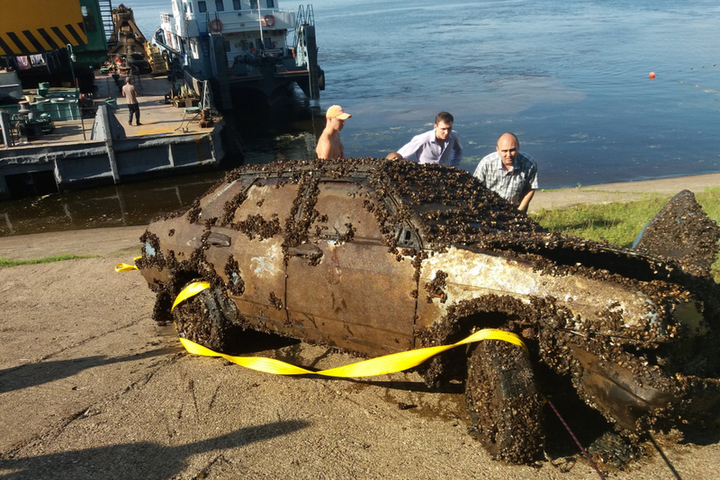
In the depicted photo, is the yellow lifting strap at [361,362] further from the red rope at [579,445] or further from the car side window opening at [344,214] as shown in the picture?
the car side window opening at [344,214]

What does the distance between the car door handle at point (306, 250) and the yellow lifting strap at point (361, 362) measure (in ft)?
3.16

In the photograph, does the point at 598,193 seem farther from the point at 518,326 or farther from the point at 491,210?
the point at 518,326

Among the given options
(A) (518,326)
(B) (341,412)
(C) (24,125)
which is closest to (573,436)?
(A) (518,326)

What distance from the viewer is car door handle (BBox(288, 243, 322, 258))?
15.3 feet

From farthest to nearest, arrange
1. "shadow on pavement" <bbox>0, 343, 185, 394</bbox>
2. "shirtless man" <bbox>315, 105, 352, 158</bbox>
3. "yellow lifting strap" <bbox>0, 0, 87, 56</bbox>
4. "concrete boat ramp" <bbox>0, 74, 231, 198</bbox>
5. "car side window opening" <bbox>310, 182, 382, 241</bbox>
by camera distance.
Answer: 1. "yellow lifting strap" <bbox>0, 0, 87, 56</bbox>
2. "concrete boat ramp" <bbox>0, 74, 231, 198</bbox>
3. "shirtless man" <bbox>315, 105, 352, 158</bbox>
4. "shadow on pavement" <bbox>0, 343, 185, 394</bbox>
5. "car side window opening" <bbox>310, 182, 382, 241</bbox>

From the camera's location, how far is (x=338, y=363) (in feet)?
17.5

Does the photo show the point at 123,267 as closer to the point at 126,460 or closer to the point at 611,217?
the point at 126,460

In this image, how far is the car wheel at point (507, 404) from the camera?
376cm

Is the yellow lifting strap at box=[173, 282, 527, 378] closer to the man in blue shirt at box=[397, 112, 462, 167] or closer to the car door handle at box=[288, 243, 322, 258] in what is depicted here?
the car door handle at box=[288, 243, 322, 258]

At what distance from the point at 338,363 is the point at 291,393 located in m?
0.62

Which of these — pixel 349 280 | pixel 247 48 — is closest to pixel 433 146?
pixel 349 280

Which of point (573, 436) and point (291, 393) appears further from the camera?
point (291, 393)

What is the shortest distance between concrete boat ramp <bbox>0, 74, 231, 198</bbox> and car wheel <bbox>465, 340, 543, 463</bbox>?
16020 millimetres

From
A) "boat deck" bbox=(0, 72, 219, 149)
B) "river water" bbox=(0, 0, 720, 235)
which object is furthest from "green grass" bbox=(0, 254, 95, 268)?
"boat deck" bbox=(0, 72, 219, 149)
